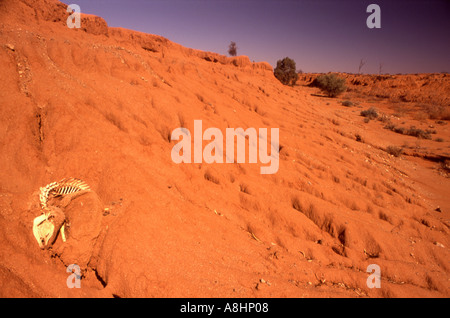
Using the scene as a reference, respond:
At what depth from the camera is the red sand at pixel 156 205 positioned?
7.13 feet

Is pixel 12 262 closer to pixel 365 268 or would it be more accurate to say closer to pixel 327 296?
pixel 327 296

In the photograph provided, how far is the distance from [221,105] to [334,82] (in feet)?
76.1

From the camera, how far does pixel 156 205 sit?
279 centimetres

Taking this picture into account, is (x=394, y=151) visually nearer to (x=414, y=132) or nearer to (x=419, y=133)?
(x=419, y=133)

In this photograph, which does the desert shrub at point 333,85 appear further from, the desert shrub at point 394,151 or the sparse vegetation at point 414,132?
the desert shrub at point 394,151

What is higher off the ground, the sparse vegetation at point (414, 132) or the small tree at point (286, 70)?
the small tree at point (286, 70)

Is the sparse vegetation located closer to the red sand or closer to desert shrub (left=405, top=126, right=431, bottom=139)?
desert shrub (left=405, top=126, right=431, bottom=139)

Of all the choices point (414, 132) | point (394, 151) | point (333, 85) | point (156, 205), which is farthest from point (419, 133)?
point (333, 85)

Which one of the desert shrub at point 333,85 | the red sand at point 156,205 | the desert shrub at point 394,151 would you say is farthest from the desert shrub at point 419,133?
the desert shrub at point 333,85

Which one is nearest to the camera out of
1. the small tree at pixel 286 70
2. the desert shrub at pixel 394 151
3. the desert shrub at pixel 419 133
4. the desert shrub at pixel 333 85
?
the desert shrub at pixel 394 151

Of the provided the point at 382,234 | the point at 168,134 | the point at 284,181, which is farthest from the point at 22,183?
the point at 382,234

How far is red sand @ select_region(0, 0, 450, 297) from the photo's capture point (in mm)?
2174

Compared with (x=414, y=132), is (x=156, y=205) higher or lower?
lower

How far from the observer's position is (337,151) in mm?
6641
